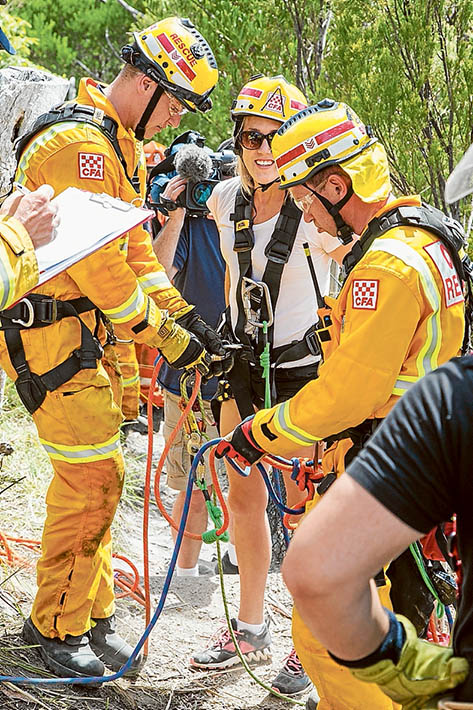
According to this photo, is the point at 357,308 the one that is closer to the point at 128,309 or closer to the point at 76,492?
the point at 128,309

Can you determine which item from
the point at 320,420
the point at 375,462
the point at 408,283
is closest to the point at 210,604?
the point at 320,420

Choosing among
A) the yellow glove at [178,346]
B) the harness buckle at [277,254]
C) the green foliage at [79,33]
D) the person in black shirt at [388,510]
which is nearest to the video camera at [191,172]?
the harness buckle at [277,254]

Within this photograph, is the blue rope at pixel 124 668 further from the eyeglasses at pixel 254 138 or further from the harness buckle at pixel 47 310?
the eyeglasses at pixel 254 138

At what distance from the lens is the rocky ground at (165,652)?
3.58 metres

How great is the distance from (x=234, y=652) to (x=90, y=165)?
2338mm

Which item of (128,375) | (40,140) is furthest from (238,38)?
(40,140)

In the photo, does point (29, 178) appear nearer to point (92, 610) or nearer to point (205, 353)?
point (205, 353)

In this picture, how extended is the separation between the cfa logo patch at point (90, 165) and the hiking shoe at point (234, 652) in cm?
223

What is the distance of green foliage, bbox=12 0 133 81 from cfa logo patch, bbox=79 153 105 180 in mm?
14260

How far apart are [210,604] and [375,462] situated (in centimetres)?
345

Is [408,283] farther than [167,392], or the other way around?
[167,392]

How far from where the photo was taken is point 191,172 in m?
4.59

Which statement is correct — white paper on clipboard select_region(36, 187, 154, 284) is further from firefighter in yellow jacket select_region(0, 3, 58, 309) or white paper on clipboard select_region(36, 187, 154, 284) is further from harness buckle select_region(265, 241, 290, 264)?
harness buckle select_region(265, 241, 290, 264)

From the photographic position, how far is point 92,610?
387 cm
